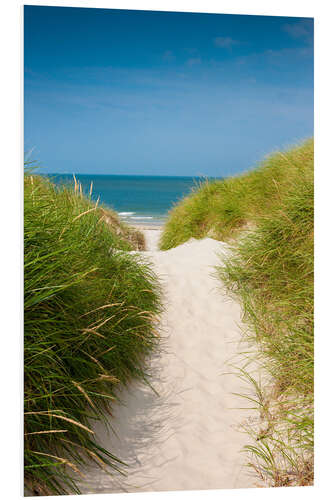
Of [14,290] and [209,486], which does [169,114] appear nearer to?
[14,290]

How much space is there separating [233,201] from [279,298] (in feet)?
7.86

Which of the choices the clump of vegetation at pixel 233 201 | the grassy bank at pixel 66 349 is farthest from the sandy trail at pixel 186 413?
the clump of vegetation at pixel 233 201

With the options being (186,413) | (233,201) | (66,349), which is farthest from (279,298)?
(233,201)

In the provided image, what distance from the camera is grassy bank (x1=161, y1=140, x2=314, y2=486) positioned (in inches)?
74.8

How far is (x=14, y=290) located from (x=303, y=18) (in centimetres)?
226

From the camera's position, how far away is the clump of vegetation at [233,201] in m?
4.30

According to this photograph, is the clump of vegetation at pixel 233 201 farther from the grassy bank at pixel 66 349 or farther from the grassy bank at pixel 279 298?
the grassy bank at pixel 66 349

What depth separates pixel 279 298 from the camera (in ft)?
9.46

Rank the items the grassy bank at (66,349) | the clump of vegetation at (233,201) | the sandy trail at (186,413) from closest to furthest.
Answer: the grassy bank at (66,349), the sandy trail at (186,413), the clump of vegetation at (233,201)

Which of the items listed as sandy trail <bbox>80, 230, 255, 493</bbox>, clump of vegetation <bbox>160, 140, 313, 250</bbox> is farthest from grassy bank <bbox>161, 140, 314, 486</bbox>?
sandy trail <bbox>80, 230, 255, 493</bbox>

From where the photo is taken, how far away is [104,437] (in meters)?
1.96

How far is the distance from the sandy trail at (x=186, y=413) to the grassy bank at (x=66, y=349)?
102mm

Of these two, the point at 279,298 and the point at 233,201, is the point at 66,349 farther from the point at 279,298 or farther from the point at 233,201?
the point at 233,201
